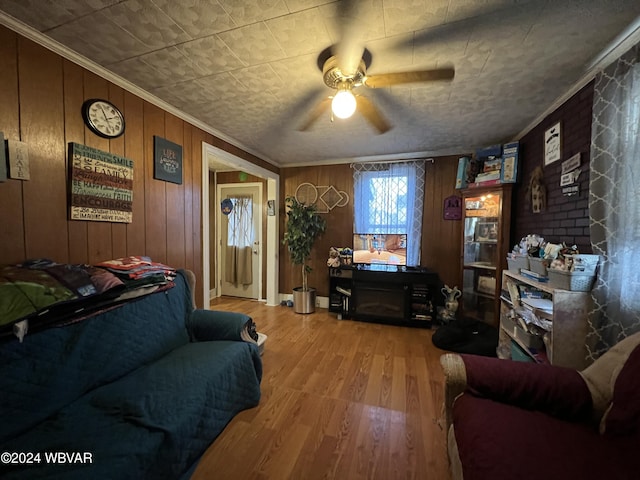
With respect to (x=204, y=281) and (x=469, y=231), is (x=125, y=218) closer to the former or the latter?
(x=204, y=281)

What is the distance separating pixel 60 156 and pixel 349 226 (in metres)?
→ 3.01

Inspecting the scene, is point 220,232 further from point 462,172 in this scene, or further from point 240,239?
point 462,172

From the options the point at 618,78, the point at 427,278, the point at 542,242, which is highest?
the point at 618,78

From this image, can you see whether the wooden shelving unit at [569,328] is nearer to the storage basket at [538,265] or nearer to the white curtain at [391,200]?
the storage basket at [538,265]

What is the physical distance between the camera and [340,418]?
1558 mm

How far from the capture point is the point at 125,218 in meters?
1.76

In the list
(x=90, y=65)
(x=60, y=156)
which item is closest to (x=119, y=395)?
(x=60, y=156)

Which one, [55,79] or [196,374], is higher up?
[55,79]

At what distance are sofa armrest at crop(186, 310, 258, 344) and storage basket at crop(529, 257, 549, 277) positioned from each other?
2169 mm

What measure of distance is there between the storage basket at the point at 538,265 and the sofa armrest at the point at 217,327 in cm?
217

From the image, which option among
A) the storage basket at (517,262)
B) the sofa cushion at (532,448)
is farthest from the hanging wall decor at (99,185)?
the storage basket at (517,262)

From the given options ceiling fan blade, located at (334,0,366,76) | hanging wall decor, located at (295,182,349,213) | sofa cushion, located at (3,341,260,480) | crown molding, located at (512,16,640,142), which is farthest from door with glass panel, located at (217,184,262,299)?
crown molding, located at (512,16,640,142)

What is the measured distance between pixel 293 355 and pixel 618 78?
9.80 ft

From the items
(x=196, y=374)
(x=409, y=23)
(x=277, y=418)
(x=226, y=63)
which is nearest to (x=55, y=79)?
(x=226, y=63)
